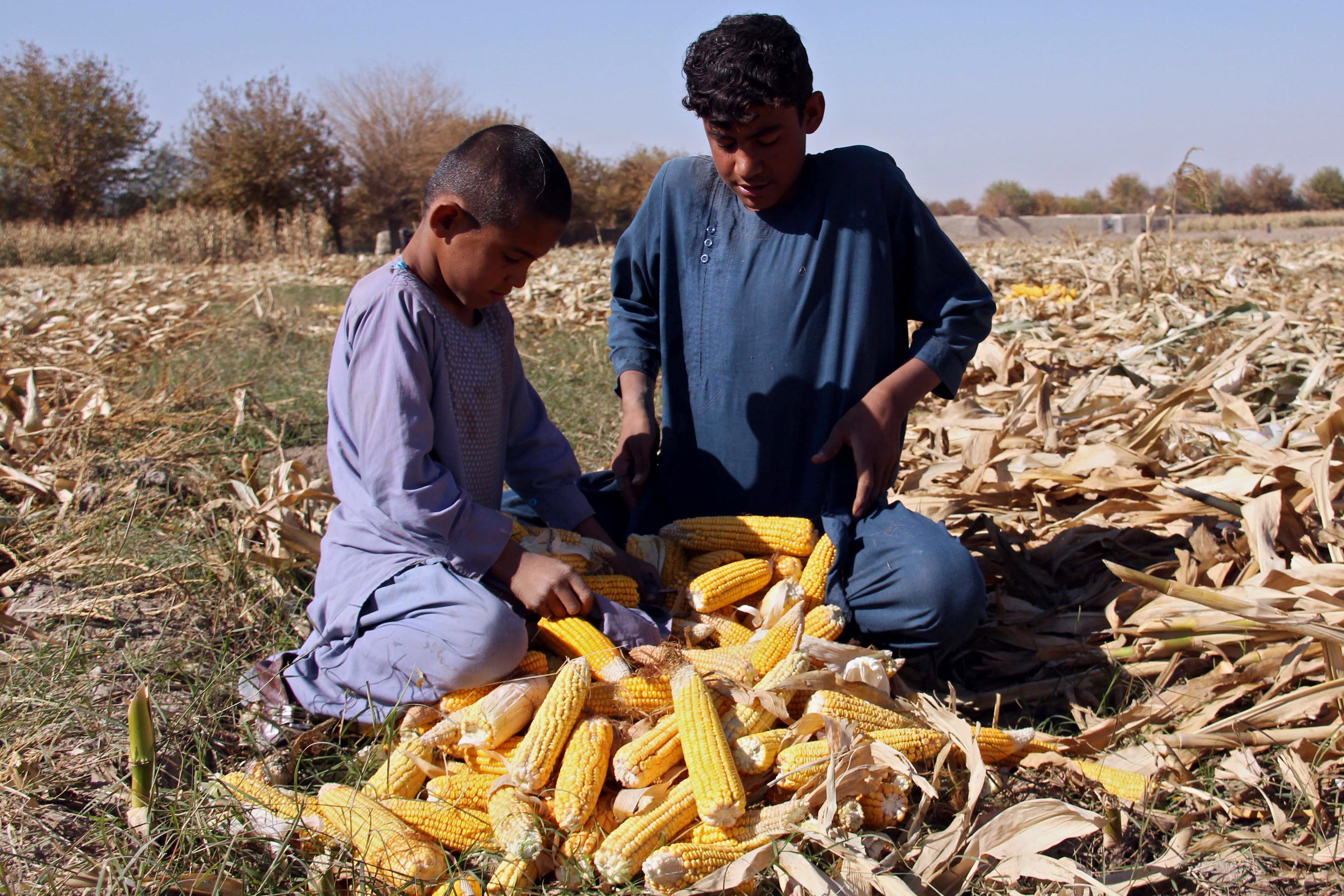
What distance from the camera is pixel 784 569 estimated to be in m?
2.43

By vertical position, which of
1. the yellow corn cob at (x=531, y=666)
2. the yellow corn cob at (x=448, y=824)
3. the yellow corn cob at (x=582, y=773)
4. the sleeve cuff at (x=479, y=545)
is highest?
the sleeve cuff at (x=479, y=545)

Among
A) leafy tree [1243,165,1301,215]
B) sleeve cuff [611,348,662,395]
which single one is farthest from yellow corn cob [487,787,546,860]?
leafy tree [1243,165,1301,215]

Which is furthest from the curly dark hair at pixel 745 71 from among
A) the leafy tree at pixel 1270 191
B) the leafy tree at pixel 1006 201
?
the leafy tree at pixel 1270 191

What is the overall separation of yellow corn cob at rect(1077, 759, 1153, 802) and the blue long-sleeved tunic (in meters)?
0.89

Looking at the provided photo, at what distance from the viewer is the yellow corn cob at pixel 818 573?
2.36 m

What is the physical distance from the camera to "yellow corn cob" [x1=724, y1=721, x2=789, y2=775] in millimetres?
1788

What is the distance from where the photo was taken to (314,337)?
320 inches

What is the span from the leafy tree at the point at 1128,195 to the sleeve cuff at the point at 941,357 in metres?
38.6

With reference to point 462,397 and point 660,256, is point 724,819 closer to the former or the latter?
point 462,397

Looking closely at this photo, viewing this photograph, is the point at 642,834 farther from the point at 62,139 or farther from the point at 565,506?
the point at 62,139

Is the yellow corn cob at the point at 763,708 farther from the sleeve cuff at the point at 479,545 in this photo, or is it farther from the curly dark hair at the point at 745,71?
the curly dark hair at the point at 745,71

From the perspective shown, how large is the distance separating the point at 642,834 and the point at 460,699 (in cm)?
55

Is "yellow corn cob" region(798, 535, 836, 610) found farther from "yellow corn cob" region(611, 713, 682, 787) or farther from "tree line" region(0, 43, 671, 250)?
"tree line" region(0, 43, 671, 250)

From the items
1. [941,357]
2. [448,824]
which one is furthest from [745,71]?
[448,824]
